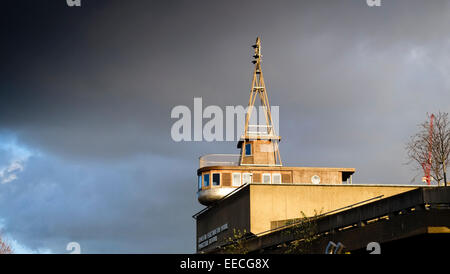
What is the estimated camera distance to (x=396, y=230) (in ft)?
87.6

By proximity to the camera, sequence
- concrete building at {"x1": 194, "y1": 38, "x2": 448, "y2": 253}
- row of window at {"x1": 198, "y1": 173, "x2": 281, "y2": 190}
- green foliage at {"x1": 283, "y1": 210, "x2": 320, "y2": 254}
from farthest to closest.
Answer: row of window at {"x1": 198, "y1": 173, "x2": 281, "y2": 190} < concrete building at {"x1": 194, "y1": 38, "x2": 448, "y2": 253} < green foliage at {"x1": 283, "y1": 210, "x2": 320, "y2": 254}

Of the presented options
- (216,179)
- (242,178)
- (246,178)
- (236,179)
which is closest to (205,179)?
(216,179)

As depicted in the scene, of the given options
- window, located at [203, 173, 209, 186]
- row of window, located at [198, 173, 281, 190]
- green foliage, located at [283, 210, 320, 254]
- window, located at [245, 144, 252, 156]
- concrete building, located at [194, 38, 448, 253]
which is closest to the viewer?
green foliage, located at [283, 210, 320, 254]

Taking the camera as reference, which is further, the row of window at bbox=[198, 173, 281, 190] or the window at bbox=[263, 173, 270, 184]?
the window at bbox=[263, 173, 270, 184]

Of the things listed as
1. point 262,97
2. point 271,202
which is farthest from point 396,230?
point 262,97

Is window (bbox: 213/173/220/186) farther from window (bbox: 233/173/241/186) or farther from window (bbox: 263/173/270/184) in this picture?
window (bbox: 263/173/270/184)

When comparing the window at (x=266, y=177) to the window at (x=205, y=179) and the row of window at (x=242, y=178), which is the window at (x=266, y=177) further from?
the window at (x=205, y=179)

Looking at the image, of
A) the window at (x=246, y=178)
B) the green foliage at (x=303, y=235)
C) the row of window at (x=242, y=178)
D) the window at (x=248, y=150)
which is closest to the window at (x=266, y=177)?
the row of window at (x=242, y=178)

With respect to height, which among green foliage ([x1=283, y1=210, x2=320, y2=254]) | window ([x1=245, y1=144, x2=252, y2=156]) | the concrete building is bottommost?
green foliage ([x1=283, y1=210, x2=320, y2=254])

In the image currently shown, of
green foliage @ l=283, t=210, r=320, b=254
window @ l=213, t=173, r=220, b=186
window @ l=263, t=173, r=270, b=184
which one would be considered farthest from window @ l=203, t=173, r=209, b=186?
green foliage @ l=283, t=210, r=320, b=254

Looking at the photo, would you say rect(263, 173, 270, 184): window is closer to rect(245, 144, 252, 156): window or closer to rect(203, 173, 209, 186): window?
rect(245, 144, 252, 156): window

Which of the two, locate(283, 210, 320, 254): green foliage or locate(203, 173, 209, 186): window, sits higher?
locate(203, 173, 209, 186): window
